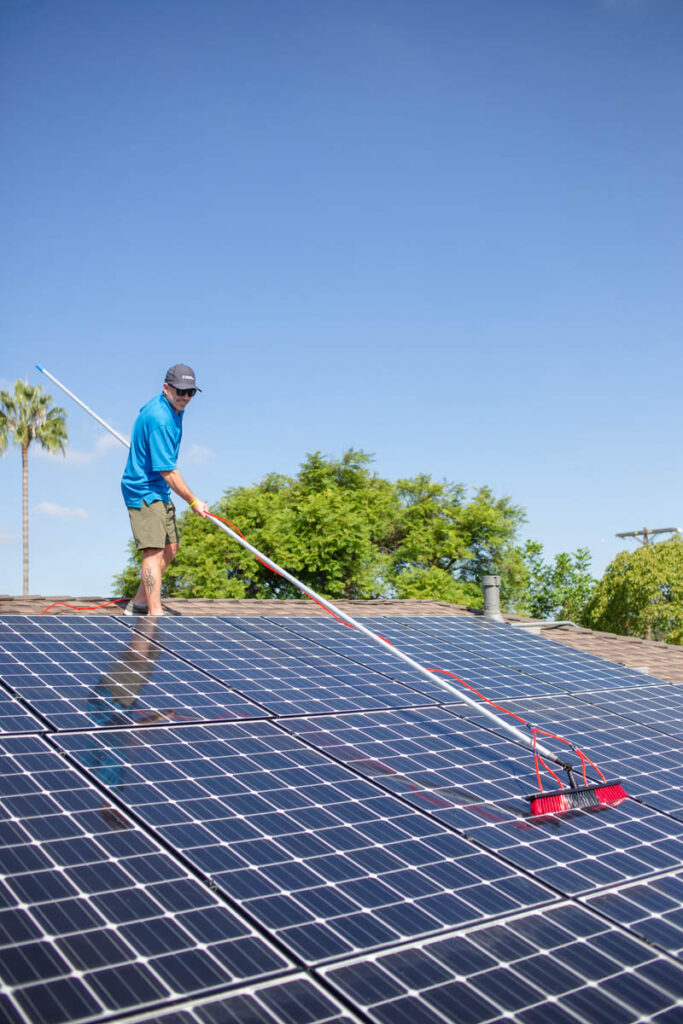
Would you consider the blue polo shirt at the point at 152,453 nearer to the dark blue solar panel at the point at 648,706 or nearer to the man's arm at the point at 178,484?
the man's arm at the point at 178,484

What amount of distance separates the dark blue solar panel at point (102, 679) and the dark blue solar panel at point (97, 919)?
135 cm

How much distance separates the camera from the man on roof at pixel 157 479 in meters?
9.93

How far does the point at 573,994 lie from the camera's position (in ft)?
14.5

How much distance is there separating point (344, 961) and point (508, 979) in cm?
78

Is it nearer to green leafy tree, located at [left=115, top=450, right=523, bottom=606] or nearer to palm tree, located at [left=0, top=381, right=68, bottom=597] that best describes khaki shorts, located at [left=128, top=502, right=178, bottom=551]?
green leafy tree, located at [left=115, top=450, right=523, bottom=606]

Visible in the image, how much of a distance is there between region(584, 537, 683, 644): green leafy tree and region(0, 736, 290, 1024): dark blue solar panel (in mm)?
48402

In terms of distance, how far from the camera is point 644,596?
5119 cm

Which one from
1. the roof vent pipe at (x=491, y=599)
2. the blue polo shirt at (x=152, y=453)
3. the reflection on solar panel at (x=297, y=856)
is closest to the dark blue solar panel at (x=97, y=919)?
the reflection on solar panel at (x=297, y=856)

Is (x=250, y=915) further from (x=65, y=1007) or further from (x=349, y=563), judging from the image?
(x=349, y=563)

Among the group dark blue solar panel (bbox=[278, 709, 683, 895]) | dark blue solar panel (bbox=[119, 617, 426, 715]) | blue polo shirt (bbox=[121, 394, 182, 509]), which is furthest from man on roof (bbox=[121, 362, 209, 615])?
dark blue solar panel (bbox=[278, 709, 683, 895])

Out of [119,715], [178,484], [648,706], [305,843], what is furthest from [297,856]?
[648,706]

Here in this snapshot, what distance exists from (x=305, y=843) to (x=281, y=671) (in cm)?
344

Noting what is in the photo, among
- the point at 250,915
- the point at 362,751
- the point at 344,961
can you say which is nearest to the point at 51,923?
the point at 250,915

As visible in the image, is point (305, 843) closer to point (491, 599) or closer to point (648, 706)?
point (648, 706)
